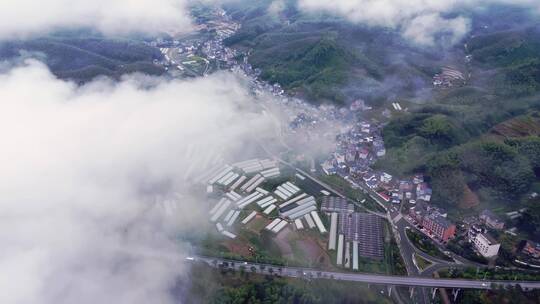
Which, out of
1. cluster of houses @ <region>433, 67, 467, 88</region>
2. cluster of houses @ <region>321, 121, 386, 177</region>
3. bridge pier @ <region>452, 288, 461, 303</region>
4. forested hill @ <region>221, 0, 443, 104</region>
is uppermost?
forested hill @ <region>221, 0, 443, 104</region>

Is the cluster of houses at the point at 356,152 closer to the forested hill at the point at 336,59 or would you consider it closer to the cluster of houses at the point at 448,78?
the forested hill at the point at 336,59

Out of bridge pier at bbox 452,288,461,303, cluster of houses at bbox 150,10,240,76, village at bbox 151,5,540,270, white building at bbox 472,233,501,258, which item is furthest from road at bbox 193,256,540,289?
cluster of houses at bbox 150,10,240,76

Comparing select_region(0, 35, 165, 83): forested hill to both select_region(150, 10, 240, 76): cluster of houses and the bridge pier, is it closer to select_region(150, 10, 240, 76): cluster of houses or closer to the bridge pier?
select_region(150, 10, 240, 76): cluster of houses

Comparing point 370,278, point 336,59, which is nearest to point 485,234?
point 370,278

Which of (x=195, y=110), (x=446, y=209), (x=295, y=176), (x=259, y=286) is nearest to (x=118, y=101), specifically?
(x=195, y=110)

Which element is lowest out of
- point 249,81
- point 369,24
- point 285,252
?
point 285,252

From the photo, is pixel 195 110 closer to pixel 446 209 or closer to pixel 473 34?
pixel 446 209
